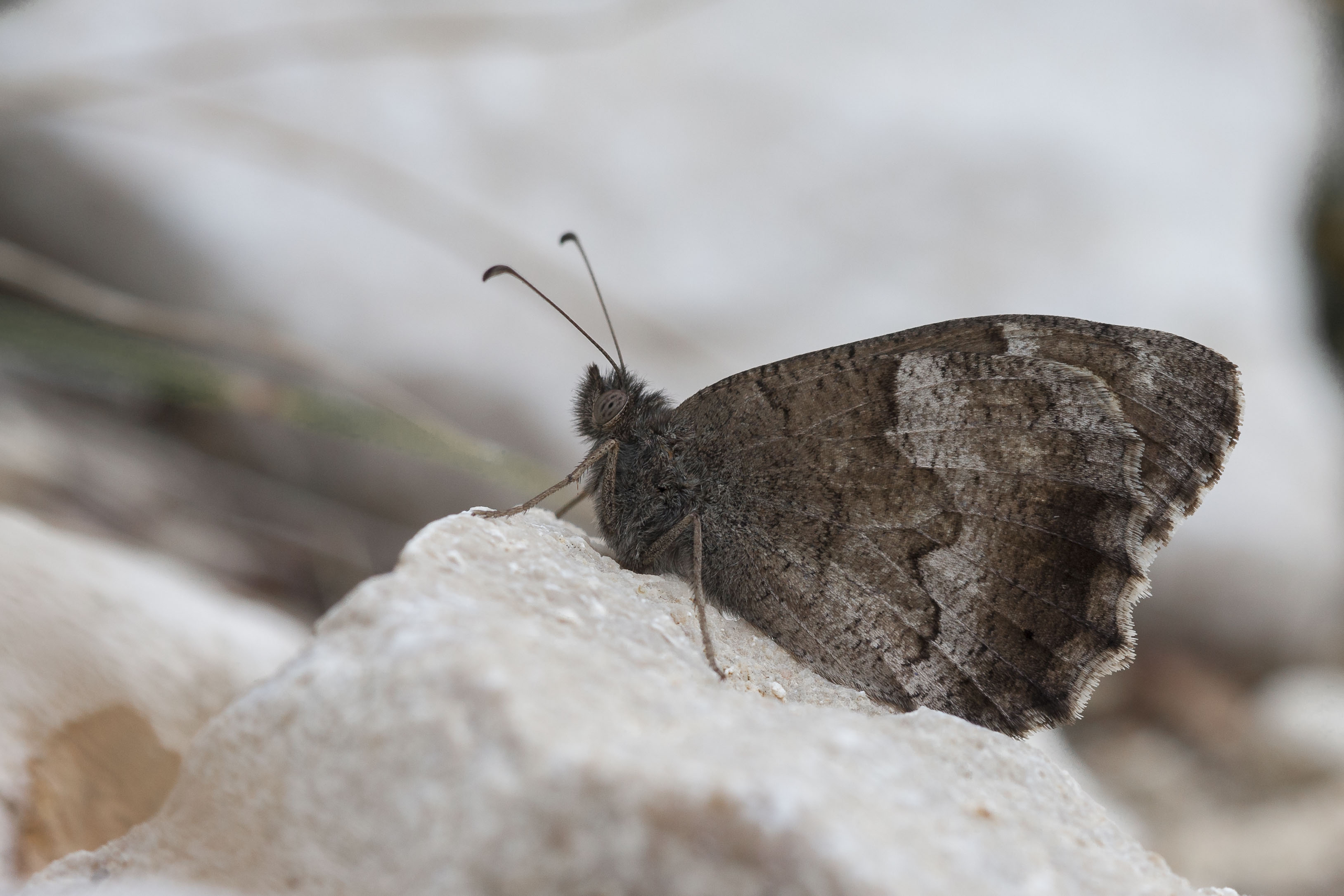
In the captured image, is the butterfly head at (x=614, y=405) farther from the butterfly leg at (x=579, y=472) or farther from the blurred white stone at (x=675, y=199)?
the blurred white stone at (x=675, y=199)

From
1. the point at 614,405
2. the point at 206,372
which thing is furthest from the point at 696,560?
the point at 206,372

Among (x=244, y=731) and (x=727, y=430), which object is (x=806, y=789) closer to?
(x=244, y=731)

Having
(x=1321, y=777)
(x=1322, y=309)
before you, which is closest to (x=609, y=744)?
(x=1321, y=777)

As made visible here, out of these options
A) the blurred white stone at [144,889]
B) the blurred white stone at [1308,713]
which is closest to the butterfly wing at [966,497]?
the blurred white stone at [144,889]

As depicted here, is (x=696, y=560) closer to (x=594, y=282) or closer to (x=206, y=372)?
(x=594, y=282)

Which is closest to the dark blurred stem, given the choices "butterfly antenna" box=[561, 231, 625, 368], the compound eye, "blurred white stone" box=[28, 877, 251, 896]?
"butterfly antenna" box=[561, 231, 625, 368]

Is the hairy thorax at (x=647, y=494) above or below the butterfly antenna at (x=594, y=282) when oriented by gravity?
below
